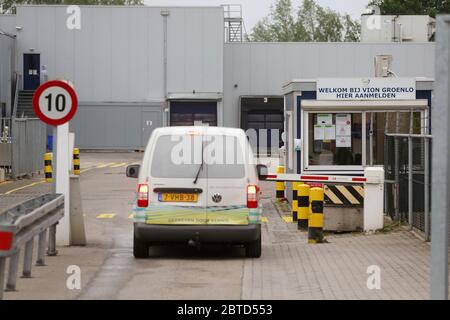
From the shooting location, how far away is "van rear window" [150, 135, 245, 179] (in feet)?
44.7

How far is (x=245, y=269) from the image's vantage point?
12.9 metres

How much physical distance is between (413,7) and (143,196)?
3028 inches

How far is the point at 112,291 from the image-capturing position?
10852 mm

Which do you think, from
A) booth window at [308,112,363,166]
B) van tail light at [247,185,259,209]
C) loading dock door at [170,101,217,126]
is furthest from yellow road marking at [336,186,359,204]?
loading dock door at [170,101,217,126]

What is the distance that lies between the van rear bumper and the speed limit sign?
86.8 inches

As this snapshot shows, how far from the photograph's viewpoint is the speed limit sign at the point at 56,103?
14.7 metres

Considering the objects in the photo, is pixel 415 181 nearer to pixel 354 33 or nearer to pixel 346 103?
pixel 346 103

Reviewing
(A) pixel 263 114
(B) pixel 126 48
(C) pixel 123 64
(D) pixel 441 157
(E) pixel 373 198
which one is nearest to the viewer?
(D) pixel 441 157

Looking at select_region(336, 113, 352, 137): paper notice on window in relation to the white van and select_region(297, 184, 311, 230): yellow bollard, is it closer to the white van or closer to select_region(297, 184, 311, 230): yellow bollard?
select_region(297, 184, 311, 230): yellow bollard

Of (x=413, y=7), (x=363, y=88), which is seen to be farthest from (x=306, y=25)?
(x=363, y=88)

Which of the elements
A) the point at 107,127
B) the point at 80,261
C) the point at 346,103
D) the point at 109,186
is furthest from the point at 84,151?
the point at 80,261

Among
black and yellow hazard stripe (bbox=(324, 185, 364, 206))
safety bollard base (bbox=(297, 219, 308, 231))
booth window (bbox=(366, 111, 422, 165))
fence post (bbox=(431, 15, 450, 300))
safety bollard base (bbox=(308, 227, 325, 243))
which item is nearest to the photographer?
fence post (bbox=(431, 15, 450, 300))

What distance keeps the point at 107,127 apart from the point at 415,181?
4256 centimetres

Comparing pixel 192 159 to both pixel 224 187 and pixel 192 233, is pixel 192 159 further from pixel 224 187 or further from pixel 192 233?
pixel 192 233
